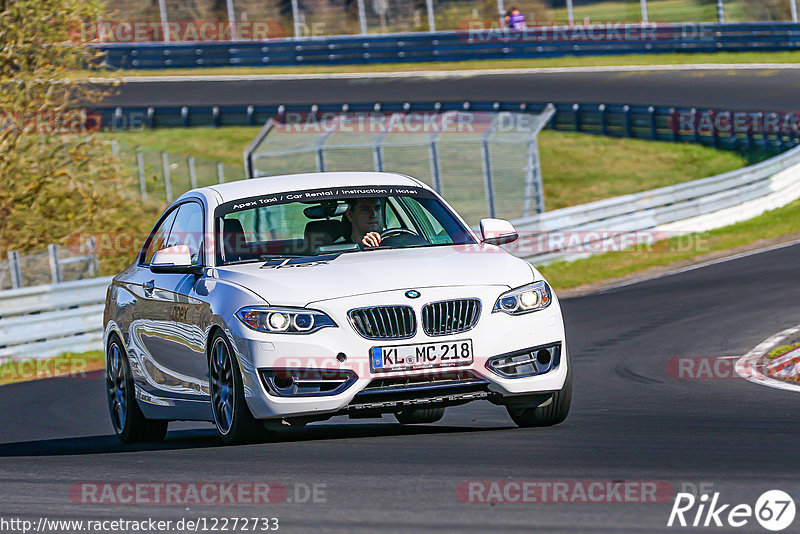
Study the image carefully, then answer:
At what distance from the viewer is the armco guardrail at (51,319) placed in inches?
691

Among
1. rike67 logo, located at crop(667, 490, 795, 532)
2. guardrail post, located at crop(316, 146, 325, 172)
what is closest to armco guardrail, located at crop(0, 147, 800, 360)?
guardrail post, located at crop(316, 146, 325, 172)

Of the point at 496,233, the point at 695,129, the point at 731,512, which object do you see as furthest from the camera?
the point at 695,129

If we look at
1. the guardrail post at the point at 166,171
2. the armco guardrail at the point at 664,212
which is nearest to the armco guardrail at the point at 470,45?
the guardrail post at the point at 166,171

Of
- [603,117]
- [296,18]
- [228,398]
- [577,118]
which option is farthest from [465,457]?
[296,18]

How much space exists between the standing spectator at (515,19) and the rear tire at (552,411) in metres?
38.1

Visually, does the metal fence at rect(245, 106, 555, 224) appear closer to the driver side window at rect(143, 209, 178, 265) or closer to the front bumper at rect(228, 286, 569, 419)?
the driver side window at rect(143, 209, 178, 265)

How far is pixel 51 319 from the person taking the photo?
58.7ft

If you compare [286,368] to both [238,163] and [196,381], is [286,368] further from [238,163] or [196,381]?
[238,163]

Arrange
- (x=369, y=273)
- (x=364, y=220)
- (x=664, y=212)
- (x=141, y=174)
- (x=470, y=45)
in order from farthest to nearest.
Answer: (x=470, y=45) < (x=141, y=174) < (x=664, y=212) < (x=364, y=220) < (x=369, y=273)

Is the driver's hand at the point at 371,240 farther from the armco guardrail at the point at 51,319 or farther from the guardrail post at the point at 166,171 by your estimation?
the guardrail post at the point at 166,171

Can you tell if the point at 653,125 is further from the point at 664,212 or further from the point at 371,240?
the point at 371,240

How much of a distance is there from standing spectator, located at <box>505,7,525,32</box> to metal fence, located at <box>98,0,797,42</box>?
1.13ft

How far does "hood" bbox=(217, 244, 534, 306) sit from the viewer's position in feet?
Answer: 25.2

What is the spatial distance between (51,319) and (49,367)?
65 cm
